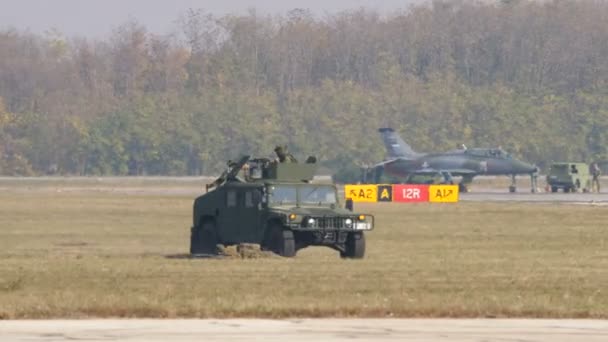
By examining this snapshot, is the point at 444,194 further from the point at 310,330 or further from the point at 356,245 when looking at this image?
the point at 310,330

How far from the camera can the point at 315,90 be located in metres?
141

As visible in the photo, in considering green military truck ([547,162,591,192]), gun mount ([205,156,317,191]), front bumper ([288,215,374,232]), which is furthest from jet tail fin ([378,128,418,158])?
front bumper ([288,215,374,232])

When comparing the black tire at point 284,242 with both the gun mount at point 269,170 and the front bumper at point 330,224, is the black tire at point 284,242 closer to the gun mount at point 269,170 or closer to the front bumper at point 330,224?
the front bumper at point 330,224

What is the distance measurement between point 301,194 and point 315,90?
110643 mm

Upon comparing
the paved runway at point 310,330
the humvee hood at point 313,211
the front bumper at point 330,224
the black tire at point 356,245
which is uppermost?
the humvee hood at point 313,211

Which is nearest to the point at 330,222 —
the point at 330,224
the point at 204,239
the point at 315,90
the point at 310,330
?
the point at 330,224

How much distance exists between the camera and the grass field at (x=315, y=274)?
66.5 ft

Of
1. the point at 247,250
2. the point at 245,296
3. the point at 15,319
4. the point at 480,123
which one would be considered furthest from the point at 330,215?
the point at 480,123

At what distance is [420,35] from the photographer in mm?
153500

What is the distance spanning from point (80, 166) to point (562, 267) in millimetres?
106143

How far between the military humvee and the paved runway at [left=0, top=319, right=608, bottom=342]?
10164 mm

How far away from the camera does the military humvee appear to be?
96.8 ft

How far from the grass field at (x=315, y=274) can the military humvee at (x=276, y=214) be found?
1.62ft

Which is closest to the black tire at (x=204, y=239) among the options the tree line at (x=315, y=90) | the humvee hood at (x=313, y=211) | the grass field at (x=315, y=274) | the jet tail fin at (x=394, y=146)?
the grass field at (x=315, y=274)
